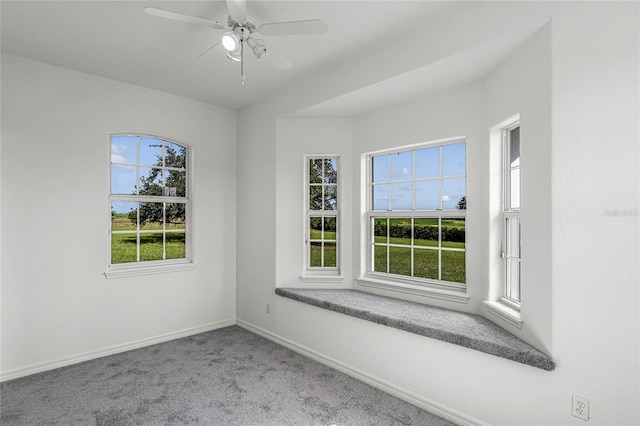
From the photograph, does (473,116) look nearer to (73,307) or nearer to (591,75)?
(591,75)

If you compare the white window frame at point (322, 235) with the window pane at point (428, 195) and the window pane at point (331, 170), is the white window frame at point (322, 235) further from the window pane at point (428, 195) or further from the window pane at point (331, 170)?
the window pane at point (428, 195)

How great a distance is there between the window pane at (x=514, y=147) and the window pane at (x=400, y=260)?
1.19 meters

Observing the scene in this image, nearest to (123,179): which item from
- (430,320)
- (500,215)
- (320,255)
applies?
(320,255)

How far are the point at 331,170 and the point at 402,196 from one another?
0.85 metres

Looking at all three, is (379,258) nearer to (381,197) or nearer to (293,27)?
(381,197)

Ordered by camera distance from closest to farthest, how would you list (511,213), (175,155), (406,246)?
(511,213) → (406,246) → (175,155)

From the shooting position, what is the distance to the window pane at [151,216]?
363 cm

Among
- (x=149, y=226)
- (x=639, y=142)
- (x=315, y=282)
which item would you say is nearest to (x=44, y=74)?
(x=149, y=226)

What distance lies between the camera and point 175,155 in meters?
3.87

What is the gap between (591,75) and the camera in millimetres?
1709

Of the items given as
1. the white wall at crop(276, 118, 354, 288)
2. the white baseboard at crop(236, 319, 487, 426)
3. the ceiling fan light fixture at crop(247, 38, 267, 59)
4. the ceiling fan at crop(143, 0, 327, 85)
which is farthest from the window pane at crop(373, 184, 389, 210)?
the ceiling fan light fixture at crop(247, 38, 267, 59)

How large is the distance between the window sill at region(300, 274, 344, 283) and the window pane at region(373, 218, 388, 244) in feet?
1.89

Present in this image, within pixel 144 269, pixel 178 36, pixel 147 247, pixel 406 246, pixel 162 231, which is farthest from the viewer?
pixel 162 231

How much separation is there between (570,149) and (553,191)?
0.76 feet
